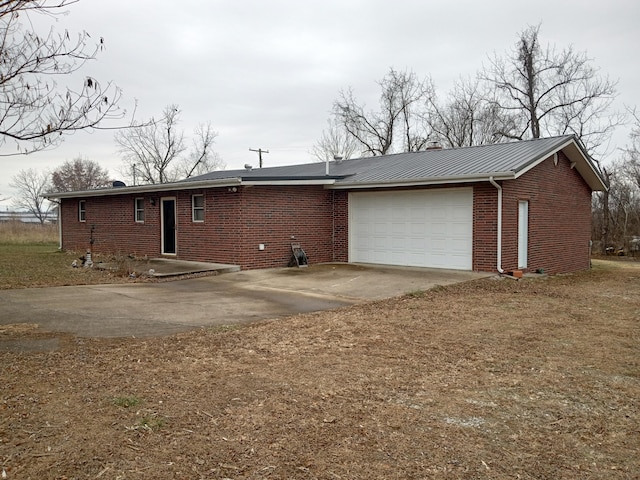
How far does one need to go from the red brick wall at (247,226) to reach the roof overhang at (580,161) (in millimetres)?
6297

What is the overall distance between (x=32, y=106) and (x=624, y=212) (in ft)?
96.7

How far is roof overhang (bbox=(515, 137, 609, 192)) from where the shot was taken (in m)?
14.8

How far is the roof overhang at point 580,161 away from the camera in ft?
48.4

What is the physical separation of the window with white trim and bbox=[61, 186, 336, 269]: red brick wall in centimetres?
21

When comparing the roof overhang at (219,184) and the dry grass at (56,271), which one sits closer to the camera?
the dry grass at (56,271)

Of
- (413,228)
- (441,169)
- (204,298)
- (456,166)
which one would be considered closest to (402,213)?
(413,228)

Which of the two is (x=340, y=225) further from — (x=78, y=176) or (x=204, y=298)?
(x=78, y=176)

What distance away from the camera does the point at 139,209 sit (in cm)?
1748

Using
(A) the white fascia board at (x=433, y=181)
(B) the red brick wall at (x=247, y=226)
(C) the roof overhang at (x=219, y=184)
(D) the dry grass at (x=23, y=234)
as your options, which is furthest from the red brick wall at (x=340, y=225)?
(D) the dry grass at (x=23, y=234)

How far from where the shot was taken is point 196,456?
3242 mm

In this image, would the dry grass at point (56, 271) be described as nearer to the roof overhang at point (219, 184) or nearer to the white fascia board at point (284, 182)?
the roof overhang at point (219, 184)

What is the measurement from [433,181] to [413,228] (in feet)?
5.46

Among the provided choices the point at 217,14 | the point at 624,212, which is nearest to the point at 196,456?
the point at 217,14

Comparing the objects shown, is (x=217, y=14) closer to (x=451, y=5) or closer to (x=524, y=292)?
(x=451, y=5)
